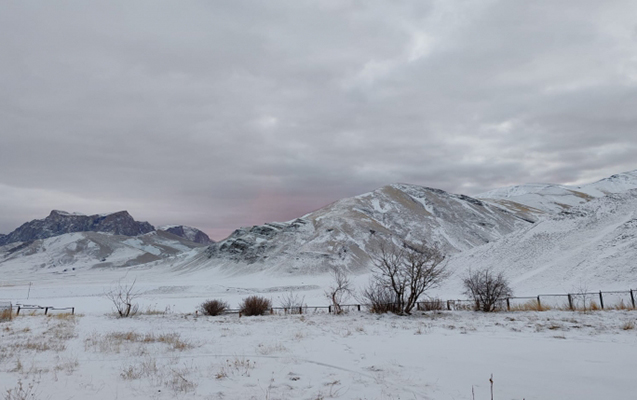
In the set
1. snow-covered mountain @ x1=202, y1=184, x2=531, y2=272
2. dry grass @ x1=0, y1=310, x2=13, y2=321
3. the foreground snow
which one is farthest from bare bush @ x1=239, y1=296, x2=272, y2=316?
snow-covered mountain @ x1=202, y1=184, x2=531, y2=272

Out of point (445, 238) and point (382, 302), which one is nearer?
point (382, 302)

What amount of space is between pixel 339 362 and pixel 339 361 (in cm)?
11

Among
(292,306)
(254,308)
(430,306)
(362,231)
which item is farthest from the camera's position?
(362,231)

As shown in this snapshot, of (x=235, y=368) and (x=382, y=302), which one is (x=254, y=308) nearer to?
(x=382, y=302)

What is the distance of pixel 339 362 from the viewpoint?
9.37m

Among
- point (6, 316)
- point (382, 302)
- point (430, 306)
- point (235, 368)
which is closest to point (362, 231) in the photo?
point (430, 306)

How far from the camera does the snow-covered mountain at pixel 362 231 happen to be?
104 m

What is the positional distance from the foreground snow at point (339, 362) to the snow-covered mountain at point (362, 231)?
272 ft

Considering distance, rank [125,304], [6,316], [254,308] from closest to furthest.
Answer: [6,316]
[254,308]
[125,304]

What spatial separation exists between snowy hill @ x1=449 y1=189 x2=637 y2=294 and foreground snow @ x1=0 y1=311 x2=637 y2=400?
22356mm

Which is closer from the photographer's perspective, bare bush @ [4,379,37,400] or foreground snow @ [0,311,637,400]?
bare bush @ [4,379,37,400]

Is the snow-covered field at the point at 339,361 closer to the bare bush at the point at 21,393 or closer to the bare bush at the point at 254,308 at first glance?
the bare bush at the point at 21,393

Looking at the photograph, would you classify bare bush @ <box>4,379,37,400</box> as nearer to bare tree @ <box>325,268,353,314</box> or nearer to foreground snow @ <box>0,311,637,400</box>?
foreground snow @ <box>0,311,637,400</box>

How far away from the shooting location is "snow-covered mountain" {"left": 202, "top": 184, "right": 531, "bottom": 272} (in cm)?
10394
